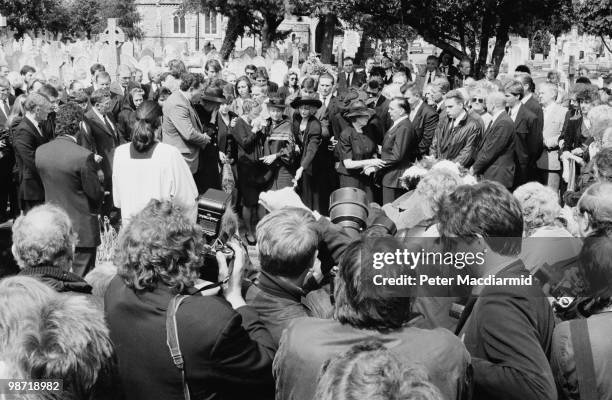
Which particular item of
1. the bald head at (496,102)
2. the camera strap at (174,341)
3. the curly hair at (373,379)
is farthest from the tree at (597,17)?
the curly hair at (373,379)

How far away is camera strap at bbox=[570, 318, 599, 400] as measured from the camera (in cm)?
284

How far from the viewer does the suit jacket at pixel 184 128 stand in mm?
8016

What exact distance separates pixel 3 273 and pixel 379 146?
4168mm

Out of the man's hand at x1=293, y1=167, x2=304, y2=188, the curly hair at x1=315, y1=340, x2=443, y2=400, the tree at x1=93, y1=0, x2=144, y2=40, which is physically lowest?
the tree at x1=93, y1=0, x2=144, y2=40

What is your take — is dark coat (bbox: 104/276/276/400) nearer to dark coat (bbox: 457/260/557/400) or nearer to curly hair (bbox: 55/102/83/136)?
dark coat (bbox: 457/260/557/400)

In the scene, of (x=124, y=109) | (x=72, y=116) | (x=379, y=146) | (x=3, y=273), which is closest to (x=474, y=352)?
(x=72, y=116)

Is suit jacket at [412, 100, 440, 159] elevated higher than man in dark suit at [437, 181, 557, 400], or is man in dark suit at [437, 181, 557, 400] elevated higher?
man in dark suit at [437, 181, 557, 400]

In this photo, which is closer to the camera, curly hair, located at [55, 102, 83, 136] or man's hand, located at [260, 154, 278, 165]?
curly hair, located at [55, 102, 83, 136]

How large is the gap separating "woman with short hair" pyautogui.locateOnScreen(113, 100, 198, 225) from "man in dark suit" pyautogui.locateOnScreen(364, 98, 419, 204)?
2.82m

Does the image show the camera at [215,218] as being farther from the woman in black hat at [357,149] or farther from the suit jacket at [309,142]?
the suit jacket at [309,142]

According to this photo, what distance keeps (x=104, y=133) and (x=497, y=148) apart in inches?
162

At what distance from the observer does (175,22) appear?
90.9m

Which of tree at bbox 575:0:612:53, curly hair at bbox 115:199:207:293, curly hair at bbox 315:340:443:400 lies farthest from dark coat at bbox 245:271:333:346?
tree at bbox 575:0:612:53

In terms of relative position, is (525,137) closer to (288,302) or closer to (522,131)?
(522,131)
